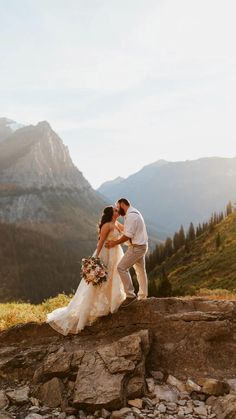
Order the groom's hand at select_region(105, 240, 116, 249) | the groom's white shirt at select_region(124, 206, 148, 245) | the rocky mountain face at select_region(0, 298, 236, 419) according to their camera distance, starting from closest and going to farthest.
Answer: the rocky mountain face at select_region(0, 298, 236, 419) → the groom's white shirt at select_region(124, 206, 148, 245) → the groom's hand at select_region(105, 240, 116, 249)

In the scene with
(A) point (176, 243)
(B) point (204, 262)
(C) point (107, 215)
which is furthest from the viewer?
(A) point (176, 243)

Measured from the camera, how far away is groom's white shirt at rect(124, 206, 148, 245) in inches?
469

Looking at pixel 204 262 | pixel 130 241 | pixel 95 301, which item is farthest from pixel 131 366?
pixel 204 262

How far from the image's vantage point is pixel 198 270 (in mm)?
67500

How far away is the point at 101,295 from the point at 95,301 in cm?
24

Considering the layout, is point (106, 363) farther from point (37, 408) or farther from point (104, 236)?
point (104, 236)

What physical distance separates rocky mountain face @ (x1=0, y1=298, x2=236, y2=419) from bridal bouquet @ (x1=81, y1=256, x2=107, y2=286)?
1192 mm

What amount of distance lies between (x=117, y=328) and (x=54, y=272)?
170420mm

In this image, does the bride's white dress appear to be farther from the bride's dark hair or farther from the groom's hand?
the bride's dark hair

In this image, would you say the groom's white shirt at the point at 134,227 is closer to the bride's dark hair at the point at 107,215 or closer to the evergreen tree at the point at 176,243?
the bride's dark hair at the point at 107,215

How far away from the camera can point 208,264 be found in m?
66.4

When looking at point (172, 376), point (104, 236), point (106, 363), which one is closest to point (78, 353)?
point (106, 363)

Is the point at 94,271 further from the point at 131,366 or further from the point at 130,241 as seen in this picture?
the point at 131,366

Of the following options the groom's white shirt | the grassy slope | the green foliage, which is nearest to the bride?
the groom's white shirt
